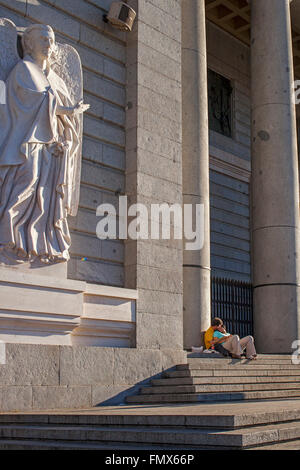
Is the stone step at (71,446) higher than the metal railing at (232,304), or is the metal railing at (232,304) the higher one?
the metal railing at (232,304)

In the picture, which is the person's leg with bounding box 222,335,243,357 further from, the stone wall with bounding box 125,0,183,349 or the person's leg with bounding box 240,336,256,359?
the stone wall with bounding box 125,0,183,349

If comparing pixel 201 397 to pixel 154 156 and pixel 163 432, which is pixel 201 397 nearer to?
pixel 163 432

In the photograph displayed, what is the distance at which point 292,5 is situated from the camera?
2388cm

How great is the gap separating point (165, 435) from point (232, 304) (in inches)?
621

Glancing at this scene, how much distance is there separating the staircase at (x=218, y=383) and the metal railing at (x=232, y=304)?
676cm

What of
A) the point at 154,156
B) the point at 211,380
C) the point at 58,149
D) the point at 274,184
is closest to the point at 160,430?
the point at 211,380

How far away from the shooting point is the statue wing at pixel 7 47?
11578mm

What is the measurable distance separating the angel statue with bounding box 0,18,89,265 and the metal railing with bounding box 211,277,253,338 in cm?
1052

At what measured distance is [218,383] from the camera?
12727 mm

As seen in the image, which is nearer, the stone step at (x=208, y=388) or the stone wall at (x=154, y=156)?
the stone step at (x=208, y=388)

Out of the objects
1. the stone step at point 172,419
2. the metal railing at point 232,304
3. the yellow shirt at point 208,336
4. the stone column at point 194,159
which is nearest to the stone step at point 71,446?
the stone step at point 172,419

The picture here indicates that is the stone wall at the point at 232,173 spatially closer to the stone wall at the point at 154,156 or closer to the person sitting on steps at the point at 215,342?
the person sitting on steps at the point at 215,342

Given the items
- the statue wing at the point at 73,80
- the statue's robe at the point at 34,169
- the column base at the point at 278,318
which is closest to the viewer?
the statue's robe at the point at 34,169
